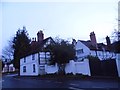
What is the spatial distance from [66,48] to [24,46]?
70.2ft

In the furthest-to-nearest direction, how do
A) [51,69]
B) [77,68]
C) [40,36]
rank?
[40,36], [51,69], [77,68]

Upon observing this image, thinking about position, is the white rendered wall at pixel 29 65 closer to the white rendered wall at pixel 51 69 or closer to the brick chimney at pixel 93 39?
the white rendered wall at pixel 51 69

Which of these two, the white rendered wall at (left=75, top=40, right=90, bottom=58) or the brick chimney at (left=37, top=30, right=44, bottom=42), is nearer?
the white rendered wall at (left=75, top=40, right=90, bottom=58)

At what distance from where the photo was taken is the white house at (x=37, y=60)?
43.6 metres

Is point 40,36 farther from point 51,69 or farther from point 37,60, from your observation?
point 51,69

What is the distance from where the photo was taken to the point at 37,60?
44281mm

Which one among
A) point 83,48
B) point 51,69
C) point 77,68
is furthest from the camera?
point 83,48

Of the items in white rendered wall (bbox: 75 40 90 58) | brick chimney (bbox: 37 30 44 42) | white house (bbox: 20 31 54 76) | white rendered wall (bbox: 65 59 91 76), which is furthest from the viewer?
brick chimney (bbox: 37 30 44 42)

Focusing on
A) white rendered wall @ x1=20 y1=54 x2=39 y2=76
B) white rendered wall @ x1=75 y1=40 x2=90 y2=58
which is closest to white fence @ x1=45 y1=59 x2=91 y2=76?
white rendered wall @ x1=20 y1=54 x2=39 y2=76

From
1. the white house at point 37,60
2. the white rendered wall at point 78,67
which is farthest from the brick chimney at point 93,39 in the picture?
the white rendered wall at point 78,67

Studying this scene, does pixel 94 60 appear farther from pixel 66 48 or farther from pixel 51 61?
pixel 51 61

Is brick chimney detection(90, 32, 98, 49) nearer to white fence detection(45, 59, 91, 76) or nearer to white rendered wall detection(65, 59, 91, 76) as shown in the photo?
white fence detection(45, 59, 91, 76)

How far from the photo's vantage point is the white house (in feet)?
143

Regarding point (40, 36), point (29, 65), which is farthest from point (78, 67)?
point (40, 36)
